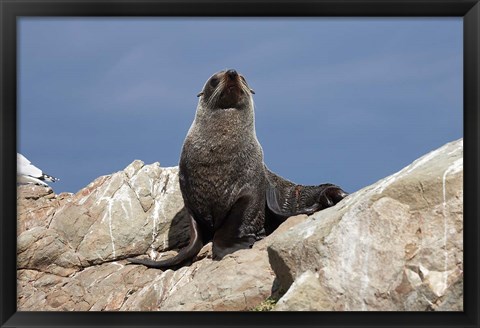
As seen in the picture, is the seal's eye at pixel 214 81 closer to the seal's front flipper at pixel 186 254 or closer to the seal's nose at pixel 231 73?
the seal's nose at pixel 231 73

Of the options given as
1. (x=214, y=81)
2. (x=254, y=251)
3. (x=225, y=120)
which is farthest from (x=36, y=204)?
(x=254, y=251)

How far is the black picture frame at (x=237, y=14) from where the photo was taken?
5715 mm

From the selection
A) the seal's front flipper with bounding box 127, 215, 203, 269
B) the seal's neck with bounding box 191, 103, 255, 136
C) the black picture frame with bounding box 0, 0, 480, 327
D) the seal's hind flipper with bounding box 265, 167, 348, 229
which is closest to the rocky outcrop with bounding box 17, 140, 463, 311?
the seal's front flipper with bounding box 127, 215, 203, 269

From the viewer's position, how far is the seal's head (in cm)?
1091

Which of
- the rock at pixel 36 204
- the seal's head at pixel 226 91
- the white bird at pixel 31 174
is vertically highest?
the seal's head at pixel 226 91

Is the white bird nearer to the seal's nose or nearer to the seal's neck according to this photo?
the seal's neck

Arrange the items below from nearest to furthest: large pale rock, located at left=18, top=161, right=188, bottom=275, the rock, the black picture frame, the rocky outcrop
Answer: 1. the black picture frame
2. the rocky outcrop
3. large pale rock, located at left=18, top=161, right=188, bottom=275
4. the rock

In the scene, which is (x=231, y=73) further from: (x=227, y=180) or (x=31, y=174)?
(x=31, y=174)

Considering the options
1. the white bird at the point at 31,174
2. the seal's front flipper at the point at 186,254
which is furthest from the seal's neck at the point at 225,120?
the white bird at the point at 31,174

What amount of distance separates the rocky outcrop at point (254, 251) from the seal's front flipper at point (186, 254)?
0.13 metres

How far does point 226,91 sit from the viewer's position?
11.1m
